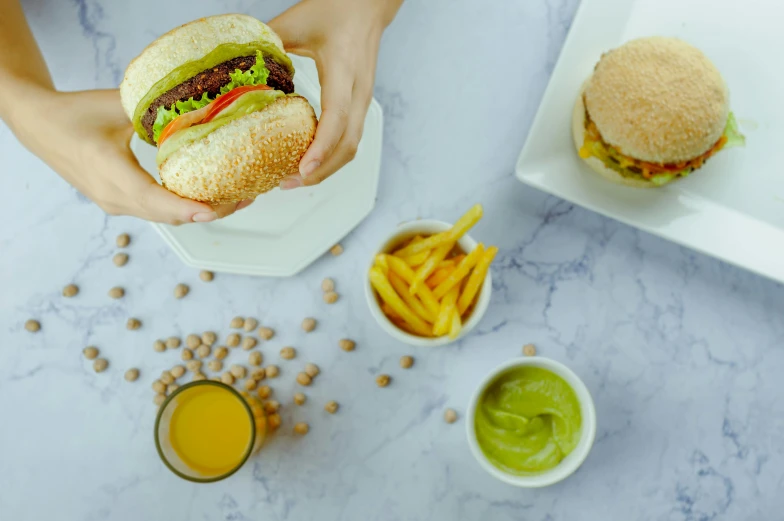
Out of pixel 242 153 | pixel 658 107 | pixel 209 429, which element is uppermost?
pixel 242 153

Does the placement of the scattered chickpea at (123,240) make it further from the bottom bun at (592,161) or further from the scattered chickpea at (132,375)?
the bottom bun at (592,161)

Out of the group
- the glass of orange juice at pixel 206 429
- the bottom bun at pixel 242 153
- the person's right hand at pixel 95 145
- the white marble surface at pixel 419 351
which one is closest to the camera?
the bottom bun at pixel 242 153

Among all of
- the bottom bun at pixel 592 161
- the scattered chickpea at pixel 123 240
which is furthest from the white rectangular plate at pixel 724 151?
the scattered chickpea at pixel 123 240

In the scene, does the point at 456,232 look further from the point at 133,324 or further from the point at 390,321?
the point at 133,324

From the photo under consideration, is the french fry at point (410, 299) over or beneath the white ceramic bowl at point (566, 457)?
over

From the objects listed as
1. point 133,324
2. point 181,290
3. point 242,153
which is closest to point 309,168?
point 242,153

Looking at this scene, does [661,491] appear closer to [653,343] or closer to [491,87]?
[653,343]
